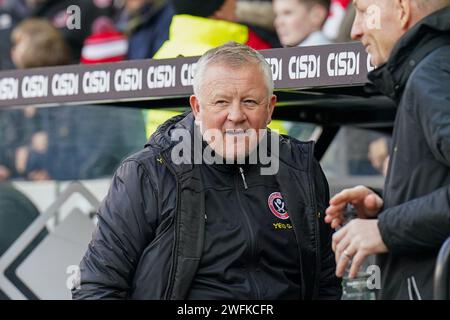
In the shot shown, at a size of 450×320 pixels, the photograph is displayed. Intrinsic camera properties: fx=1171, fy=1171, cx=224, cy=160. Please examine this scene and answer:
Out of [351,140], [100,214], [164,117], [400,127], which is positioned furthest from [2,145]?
[400,127]

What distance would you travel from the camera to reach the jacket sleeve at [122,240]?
374 cm

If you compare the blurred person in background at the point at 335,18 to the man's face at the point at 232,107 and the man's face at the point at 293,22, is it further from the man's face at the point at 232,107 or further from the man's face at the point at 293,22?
the man's face at the point at 232,107

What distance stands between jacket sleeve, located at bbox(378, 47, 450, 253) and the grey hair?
0.71m

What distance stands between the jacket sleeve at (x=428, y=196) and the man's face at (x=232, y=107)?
0.68 meters

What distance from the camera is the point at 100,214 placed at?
3824 mm

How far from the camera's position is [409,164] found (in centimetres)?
331

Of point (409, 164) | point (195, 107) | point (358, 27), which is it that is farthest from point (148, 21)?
point (409, 164)

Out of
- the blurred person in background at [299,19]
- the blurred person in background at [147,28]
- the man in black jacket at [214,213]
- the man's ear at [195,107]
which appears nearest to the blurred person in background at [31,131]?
the blurred person in background at [147,28]

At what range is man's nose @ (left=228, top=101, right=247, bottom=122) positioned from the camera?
377 cm

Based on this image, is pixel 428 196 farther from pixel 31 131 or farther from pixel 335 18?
pixel 31 131

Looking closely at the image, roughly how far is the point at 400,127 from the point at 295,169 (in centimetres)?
69

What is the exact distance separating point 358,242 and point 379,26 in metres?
0.68

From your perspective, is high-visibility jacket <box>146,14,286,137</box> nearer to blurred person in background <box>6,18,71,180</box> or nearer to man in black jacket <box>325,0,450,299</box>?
man in black jacket <box>325,0,450,299</box>
